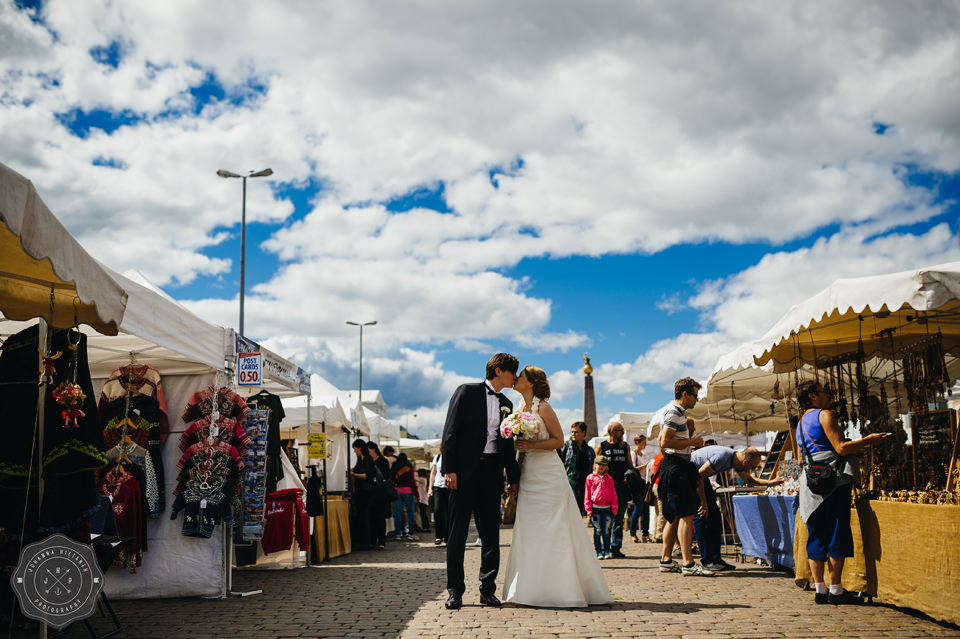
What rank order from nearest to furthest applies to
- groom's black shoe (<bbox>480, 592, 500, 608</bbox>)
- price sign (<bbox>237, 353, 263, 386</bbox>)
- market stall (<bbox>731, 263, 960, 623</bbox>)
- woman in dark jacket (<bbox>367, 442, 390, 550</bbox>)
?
market stall (<bbox>731, 263, 960, 623</bbox>), groom's black shoe (<bbox>480, 592, 500, 608</bbox>), price sign (<bbox>237, 353, 263, 386</bbox>), woman in dark jacket (<bbox>367, 442, 390, 550</bbox>)

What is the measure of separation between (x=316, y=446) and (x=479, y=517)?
6.29m

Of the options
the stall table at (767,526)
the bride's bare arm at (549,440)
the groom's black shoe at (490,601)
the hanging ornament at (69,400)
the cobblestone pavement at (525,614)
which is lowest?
the cobblestone pavement at (525,614)

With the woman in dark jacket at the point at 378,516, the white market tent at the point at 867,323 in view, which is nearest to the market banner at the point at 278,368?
the woman in dark jacket at the point at 378,516

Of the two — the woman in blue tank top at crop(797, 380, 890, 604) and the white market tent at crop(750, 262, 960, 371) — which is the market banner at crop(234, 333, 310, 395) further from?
the woman in blue tank top at crop(797, 380, 890, 604)

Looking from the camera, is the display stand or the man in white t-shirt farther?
the display stand

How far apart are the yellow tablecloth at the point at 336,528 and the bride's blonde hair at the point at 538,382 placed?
21.5ft

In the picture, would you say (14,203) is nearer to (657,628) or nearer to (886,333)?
(657,628)

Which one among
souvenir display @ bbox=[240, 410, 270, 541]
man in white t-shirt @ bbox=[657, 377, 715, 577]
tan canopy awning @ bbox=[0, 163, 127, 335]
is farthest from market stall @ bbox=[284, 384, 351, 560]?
tan canopy awning @ bbox=[0, 163, 127, 335]

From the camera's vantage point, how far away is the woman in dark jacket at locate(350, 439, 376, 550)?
15547 mm

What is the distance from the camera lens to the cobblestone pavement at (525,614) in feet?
19.8

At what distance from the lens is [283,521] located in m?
11.7

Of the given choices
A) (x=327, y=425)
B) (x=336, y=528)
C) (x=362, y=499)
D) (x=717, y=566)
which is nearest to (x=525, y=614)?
(x=717, y=566)

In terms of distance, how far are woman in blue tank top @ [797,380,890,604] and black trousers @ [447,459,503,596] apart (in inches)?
107

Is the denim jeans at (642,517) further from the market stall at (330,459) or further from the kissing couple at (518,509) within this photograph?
the kissing couple at (518,509)
